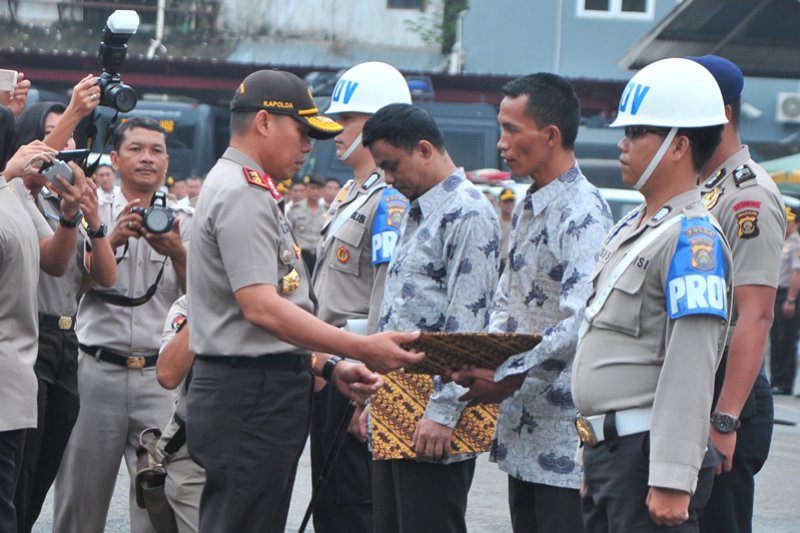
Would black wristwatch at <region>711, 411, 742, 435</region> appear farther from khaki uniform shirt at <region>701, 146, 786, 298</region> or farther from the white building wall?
the white building wall

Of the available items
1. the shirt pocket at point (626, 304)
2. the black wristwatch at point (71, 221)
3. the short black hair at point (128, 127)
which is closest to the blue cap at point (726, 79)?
the shirt pocket at point (626, 304)

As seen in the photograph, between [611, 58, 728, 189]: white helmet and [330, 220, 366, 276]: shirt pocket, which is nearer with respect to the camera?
[611, 58, 728, 189]: white helmet

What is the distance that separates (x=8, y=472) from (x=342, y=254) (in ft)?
5.39

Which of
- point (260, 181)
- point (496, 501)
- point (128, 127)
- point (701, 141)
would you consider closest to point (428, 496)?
point (260, 181)

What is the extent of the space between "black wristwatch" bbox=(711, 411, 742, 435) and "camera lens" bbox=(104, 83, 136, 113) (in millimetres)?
2559

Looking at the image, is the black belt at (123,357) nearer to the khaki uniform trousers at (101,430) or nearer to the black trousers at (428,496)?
the khaki uniform trousers at (101,430)

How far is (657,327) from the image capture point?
372 cm

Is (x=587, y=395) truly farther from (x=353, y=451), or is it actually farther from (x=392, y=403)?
(x=353, y=451)

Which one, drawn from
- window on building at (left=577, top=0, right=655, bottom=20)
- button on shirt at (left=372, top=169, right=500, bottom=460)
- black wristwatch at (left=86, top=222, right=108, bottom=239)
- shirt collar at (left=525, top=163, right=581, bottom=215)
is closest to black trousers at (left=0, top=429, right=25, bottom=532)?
black wristwatch at (left=86, top=222, right=108, bottom=239)

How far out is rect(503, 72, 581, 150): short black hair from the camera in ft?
15.2

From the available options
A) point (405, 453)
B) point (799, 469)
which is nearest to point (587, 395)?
point (405, 453)

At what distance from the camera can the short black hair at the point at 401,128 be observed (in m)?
4.86

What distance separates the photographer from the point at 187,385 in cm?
489

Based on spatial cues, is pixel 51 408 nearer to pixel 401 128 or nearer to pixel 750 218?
pixel 401 128
